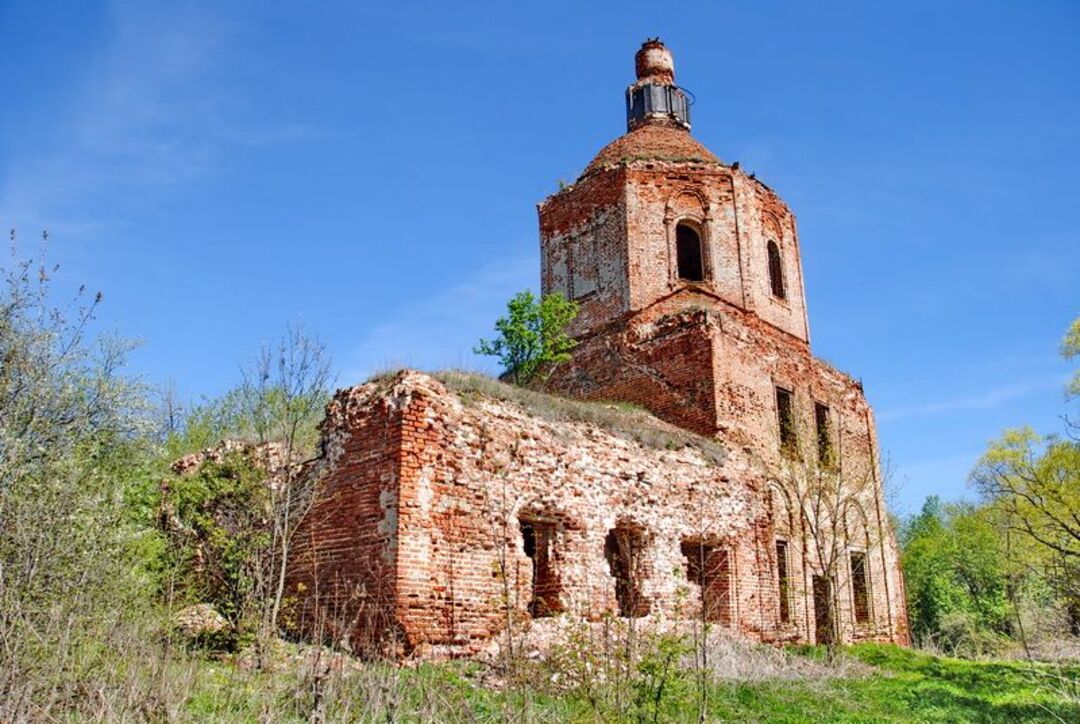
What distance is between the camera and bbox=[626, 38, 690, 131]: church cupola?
77.1 feet

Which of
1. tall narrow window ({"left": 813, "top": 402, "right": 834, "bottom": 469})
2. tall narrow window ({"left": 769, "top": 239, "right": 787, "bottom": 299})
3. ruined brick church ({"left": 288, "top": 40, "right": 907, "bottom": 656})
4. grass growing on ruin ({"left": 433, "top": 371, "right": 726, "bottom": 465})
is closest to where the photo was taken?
ruined brick church ({"left": 288, "top": 40, "right": 907, "bottom": 656})

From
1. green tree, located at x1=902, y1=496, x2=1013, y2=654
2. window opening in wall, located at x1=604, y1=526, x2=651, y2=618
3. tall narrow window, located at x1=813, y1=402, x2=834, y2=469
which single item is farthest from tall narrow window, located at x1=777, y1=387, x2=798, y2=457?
green tree, located at x1=902, y1=496, x2=1013, y2=654

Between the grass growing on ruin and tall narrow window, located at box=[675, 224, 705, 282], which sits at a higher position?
tall narrow window, located at box=[675, 224, 705, 282]

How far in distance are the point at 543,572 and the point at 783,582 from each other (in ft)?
21.5

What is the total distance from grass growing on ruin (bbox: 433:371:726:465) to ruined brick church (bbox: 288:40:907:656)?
0.19ft

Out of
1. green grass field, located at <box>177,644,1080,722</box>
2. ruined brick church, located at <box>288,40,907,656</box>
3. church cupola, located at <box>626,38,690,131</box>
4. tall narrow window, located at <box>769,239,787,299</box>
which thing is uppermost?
church cupola, located at <box>626,38,690,131</box>

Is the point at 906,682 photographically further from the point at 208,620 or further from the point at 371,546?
the point at 208,620

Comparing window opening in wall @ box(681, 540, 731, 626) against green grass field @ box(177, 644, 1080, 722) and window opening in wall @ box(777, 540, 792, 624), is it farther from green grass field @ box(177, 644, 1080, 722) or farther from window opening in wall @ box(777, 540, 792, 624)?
green grass field @ box(177, 644, 1080, 722)

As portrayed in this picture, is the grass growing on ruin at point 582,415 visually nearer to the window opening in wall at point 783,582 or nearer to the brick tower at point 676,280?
the brick tower at point 676,280

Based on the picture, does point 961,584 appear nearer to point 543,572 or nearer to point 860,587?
point 860,587

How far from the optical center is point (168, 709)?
4.65m

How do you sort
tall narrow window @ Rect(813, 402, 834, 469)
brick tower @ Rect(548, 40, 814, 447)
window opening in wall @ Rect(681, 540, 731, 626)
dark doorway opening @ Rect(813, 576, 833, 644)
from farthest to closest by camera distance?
tall narrow window @ Rect(813, 402, 834, 469) < brick tower @ Rect(548, 40, 814, 447) < dark doorway opening @ Rect(813, 576, 833, 644) < window opening in wall @ Rect(681, 540, 731, 626)

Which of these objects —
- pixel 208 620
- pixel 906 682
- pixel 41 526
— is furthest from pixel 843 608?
pixel 41 526

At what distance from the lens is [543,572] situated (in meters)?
11.8
